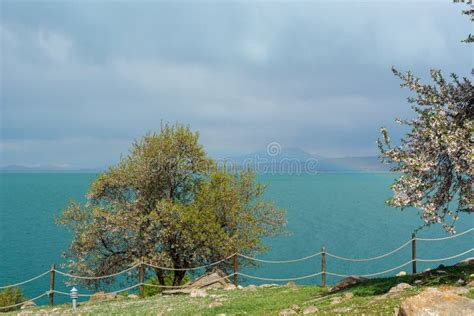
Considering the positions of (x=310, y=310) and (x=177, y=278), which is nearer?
(x=310, y=310)

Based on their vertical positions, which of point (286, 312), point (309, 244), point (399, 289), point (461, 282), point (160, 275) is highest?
point (461, 282)

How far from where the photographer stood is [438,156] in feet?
59.2

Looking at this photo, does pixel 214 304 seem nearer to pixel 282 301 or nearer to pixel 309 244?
pixel 282 301

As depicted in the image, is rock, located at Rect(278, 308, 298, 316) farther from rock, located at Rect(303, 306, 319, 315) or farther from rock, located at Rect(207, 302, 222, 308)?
rock, located at Rect(207, 302, 222, 308)

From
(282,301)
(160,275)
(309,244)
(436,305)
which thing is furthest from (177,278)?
(309,244)

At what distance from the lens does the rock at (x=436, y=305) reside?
8.90 meters

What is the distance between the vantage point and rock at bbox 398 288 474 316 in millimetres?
8898

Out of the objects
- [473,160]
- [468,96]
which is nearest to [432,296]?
[473,160]

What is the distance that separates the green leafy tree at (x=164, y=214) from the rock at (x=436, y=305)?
973 inches

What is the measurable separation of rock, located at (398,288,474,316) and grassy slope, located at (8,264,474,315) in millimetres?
3934

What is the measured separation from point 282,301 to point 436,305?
11.5 m

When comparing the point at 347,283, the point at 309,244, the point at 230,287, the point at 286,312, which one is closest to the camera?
the point at 286,312

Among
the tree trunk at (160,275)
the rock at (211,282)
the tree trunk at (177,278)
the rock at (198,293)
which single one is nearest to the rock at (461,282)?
the rock at (198,293)

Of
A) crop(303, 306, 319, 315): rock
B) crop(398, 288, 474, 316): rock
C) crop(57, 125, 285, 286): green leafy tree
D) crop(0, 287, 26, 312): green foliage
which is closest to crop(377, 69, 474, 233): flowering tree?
crop(303, 306, 319, 315): rock
